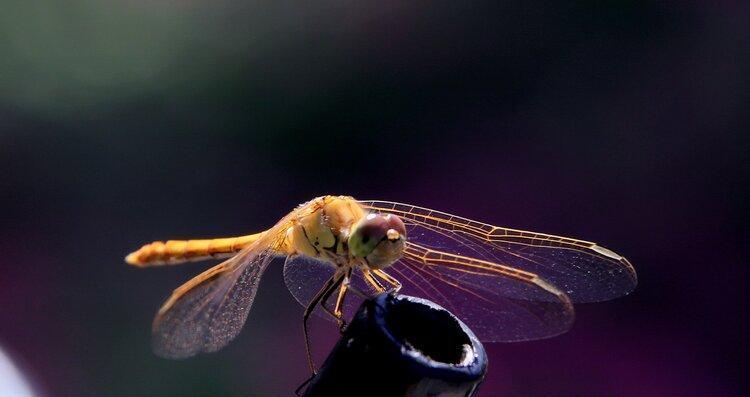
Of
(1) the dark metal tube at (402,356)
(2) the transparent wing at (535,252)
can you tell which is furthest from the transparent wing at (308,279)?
(1) the dark metal tube at (402,356)

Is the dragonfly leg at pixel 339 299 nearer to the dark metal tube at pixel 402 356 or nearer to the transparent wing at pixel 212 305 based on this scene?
the transparent wing at pixel 212 305

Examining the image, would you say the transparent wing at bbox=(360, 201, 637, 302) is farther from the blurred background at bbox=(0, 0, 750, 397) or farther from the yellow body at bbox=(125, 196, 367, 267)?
the blurred background at bbox=(0, 0, 750, 397)

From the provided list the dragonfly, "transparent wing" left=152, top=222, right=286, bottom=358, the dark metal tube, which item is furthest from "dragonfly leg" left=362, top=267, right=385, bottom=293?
the dark metal tube

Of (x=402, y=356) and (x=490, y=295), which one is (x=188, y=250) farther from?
(x=402, y=356)

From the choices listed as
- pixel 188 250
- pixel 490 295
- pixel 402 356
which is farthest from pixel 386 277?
pixel 402 356

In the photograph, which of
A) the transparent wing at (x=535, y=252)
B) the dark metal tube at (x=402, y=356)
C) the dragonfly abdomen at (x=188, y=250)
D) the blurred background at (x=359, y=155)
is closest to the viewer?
the dark metal tube at (x=402, y=356)

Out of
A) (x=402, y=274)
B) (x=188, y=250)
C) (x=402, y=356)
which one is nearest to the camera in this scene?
(x=402, y=356)
